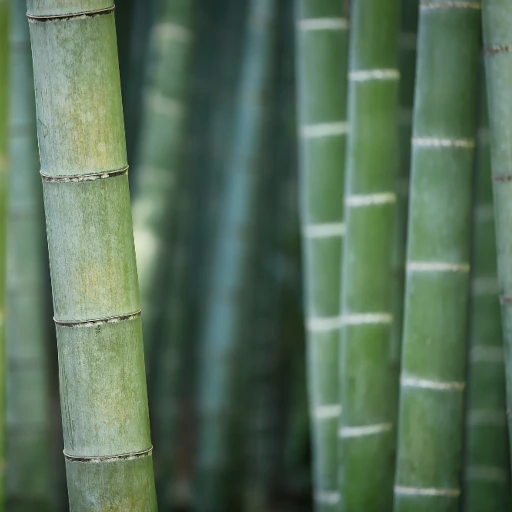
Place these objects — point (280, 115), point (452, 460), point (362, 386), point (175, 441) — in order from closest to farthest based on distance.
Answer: point (452, 460), point (362, 386), point (175, 441), point (280, 115)

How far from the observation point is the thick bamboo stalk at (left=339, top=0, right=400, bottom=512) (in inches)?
50.8

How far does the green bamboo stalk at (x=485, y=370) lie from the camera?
1368mm

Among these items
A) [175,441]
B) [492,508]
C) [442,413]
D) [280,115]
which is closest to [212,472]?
[175,441]

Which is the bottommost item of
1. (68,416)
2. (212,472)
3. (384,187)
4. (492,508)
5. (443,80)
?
(212,472)

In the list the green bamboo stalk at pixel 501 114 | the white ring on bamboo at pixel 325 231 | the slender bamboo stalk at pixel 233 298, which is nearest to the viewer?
the green bamboo stalk at pixel 501 114

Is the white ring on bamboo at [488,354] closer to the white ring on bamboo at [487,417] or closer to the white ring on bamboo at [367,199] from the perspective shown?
the white ring on bamboo at [487,417]

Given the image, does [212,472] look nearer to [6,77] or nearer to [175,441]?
[175,441]

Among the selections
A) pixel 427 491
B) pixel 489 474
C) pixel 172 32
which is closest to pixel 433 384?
pixel 427 491

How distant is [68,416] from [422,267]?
549 mm

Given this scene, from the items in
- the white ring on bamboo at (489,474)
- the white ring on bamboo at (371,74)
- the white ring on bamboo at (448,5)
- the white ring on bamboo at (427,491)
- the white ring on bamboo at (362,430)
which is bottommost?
the white ring on bamboo at (489,474)

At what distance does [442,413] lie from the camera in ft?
4.04

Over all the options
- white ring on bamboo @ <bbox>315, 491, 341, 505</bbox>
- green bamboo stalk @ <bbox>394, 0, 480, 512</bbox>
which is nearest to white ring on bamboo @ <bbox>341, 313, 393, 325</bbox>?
green bamboo stalk @ <bbox>394, 0, 480, 512</bbox>

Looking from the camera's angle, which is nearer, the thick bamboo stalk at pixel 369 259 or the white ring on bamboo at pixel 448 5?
the white ring on bamboo at pixel 448 5

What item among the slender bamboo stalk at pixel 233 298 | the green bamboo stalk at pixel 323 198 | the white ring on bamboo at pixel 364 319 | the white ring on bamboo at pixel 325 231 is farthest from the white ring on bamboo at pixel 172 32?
the white ring on bamboo at pixel 364 319
